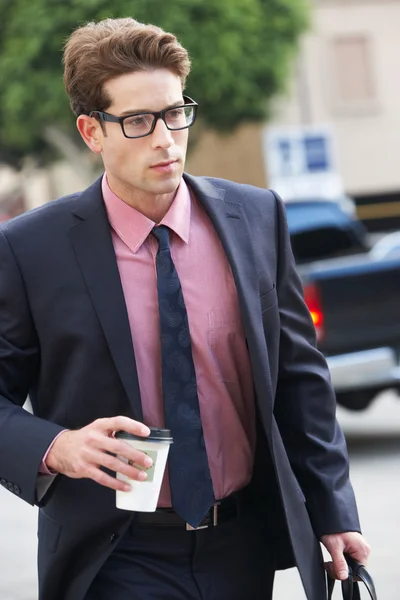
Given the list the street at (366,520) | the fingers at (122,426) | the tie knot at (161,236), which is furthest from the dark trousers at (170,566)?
the street at (366,520)

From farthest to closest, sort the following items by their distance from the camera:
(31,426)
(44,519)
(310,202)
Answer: (310,202) → (44,519) → (31,426)

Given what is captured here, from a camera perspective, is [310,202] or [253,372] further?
[310,202]

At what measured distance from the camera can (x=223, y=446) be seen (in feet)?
10.6

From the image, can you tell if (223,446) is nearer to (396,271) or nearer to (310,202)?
(396,271)

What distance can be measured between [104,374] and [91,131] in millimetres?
554

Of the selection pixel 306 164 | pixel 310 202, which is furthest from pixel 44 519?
pixel 306 164

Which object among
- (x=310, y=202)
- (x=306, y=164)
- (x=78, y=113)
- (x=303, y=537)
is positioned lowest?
(x=306, y=164)

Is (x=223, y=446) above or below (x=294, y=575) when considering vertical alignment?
above

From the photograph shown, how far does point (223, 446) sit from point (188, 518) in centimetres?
18

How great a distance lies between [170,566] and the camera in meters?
3.20

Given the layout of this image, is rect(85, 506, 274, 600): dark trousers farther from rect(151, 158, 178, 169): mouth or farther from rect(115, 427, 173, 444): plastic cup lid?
rect(151, 158, 178, 169): mouth

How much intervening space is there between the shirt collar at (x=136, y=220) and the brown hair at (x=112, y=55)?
221 millimetres

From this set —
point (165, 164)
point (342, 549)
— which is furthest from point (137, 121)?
→ point (342, 549)

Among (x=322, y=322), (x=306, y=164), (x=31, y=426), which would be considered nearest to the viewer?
(x=31, y=426)
